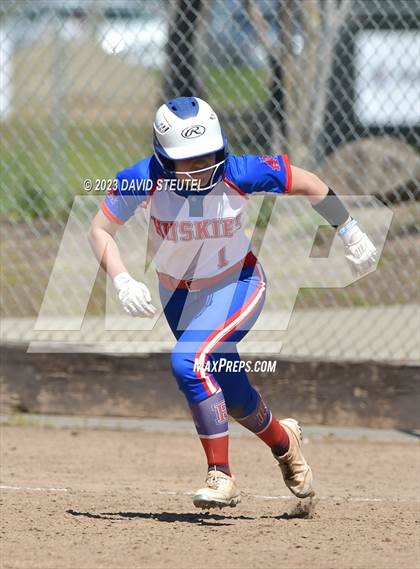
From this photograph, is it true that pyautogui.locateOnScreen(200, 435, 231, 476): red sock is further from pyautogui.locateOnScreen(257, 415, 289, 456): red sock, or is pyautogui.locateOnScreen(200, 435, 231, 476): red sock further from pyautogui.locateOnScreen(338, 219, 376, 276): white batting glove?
pyautogui.locateOnScreen(338, 219, 376, 276): white batting glove

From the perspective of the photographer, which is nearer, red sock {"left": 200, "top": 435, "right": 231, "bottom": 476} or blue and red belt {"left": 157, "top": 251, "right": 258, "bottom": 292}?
red sock {"left": 200, "top": 435, "right": 231, "bottom": 476}

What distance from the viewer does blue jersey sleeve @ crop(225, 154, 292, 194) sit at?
5039mm

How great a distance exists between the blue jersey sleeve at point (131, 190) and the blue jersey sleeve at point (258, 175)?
13.0 inches

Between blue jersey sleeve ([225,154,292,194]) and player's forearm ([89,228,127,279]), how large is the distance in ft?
1.94

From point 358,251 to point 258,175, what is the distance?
0.56 m

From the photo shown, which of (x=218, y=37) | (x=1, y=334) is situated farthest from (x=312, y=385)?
(x=218, y=37)

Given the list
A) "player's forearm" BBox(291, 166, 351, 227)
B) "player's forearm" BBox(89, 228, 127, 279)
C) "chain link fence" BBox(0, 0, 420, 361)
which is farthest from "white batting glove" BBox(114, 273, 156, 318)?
"chain link fence" BBox(0, 0, 420, 361)

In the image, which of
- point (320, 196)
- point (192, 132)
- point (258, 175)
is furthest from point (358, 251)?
point (192, 132)

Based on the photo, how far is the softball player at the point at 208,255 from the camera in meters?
4.87

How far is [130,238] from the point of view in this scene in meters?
8.62

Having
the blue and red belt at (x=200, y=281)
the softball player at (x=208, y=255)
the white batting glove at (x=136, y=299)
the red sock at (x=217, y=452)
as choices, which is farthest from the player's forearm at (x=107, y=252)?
the red sock at (x=217, y=452)

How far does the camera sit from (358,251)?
16.7ft

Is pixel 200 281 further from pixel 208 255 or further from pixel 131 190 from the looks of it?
pixel 131 190

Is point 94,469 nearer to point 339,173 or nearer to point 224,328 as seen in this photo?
point 224,328
